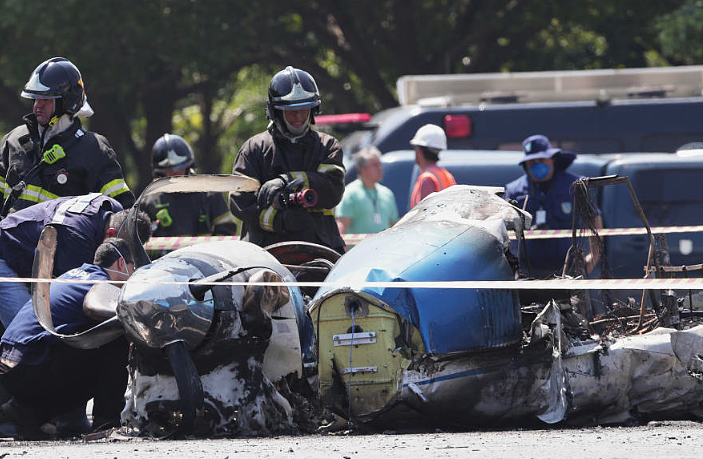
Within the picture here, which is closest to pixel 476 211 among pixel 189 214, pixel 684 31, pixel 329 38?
pixel 189 214

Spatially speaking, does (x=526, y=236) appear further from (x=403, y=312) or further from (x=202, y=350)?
(x=202, y=350)

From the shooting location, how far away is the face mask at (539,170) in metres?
8.61

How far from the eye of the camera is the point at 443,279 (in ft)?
18.0

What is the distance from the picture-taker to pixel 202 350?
550cm

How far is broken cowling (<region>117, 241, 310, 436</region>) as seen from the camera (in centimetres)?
539

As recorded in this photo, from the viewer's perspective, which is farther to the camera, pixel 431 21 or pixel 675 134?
pixel 431 21

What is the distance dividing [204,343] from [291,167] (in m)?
2.02

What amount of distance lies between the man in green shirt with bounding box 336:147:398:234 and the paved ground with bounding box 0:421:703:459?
4.41m

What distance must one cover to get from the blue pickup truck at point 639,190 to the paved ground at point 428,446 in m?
3.99

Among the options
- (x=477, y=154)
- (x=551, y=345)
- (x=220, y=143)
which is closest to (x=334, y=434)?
(x=551, y=345)

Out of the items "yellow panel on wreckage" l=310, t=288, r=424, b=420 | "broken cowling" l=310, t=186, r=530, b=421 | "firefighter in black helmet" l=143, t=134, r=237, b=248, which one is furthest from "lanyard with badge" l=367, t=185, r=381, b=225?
"yellow panel on wreckage" l=310, t=288, r=424, b=420

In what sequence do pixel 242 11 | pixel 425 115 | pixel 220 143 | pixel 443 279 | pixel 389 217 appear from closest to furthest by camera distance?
pixel 443 279
pixel 389 217
pixel 425 115
pixel 242 11
pixel 220 143

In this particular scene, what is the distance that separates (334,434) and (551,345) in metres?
1.07

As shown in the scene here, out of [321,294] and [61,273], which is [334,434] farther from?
[61,273]
